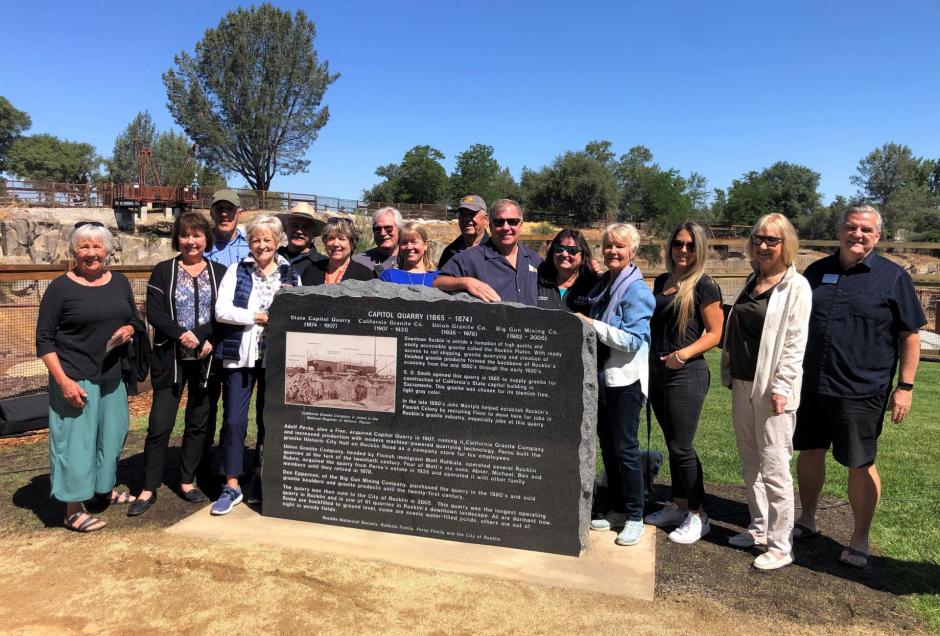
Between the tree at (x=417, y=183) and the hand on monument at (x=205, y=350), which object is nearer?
the hand on monument at (x=205, y=350)

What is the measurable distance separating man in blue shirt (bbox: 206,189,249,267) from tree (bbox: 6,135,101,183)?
68.2 metres

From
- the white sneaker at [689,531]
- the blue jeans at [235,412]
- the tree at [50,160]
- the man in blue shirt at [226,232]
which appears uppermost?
the tree at [50,160]

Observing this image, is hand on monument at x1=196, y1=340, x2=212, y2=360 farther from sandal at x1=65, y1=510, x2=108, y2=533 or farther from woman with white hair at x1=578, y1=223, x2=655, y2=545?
woman with white hair at x1=578, y1=223, x2=655, y2=545

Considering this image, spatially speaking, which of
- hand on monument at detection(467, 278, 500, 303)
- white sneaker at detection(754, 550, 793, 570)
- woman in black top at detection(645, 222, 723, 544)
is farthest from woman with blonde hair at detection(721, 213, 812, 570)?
hand on monument at detection(467, 278, 500, 303)

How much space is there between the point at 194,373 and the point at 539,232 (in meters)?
36.8

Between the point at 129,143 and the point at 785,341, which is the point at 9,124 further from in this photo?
the point at 785,341

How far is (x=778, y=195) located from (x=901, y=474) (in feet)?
222

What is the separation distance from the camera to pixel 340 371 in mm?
4281

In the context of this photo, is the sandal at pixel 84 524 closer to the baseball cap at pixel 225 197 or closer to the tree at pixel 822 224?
the baseball cap at pixel 225 197

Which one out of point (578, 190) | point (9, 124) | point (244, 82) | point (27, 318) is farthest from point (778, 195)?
point (9, 124)

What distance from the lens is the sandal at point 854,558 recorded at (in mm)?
3783

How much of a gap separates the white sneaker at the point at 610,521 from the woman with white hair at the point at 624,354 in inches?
7.6

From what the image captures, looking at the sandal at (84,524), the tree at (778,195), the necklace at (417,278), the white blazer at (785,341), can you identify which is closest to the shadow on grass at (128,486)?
the sandal at (84,524)

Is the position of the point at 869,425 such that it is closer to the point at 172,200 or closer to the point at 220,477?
the point at 220,477
